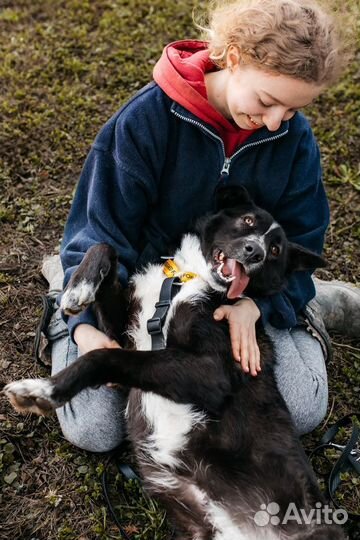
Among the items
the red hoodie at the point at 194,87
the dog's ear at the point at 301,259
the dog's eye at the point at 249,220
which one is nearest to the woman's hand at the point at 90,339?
the dog's eye at the point at 249,220

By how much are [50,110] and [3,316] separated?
2.14m

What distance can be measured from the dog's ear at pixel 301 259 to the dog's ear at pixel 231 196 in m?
0.36

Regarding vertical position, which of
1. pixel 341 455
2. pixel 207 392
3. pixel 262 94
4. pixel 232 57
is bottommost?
pixel 341 455

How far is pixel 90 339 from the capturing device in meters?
3.32

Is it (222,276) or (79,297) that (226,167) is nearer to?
(222,276)

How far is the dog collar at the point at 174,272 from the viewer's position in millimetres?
3557

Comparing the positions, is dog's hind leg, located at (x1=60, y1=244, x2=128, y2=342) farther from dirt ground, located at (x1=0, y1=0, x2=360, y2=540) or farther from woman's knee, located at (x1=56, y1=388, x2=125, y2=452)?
dirt ground, located at (x1=0, y1=0, x2=360, y2=540)

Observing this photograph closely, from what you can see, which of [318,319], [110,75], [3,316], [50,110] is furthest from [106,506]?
[110,75]

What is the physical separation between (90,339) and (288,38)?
1760mm

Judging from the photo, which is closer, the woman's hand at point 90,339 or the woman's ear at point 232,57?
the woman's ear at point 232,57

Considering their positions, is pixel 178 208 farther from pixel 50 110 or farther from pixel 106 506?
pixel 50 110

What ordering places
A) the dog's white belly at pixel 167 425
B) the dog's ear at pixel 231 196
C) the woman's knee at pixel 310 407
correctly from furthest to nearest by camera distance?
the woman's knee at pixel 310 407
the dog's ear at pixel 231 196
the dog's white belly at pixel 167 425

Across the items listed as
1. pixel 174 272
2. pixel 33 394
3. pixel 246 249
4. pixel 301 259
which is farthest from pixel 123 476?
pixel 301 259

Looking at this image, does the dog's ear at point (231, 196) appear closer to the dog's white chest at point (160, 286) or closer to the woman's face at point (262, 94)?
the dog's white chest at point (160, 286)
